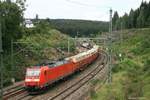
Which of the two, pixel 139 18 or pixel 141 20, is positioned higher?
pixel 139 18

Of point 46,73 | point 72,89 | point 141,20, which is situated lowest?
point 72,89

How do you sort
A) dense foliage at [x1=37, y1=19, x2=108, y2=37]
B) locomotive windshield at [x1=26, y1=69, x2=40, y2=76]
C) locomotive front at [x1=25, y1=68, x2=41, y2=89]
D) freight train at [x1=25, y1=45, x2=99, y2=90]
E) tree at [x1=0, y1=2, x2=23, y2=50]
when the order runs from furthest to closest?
dense foliage at [x1=37, y1=19, x2=108, y2=37]
tree at [x1=0, y1=2, x2=23, y2=50]
locomotive windshield at [x1=26, y1=69, x2=40, y2=76]
freight train at [x1=25, y1=45, x2=99, y2=90]
locomotive front at [x1=25, y1=68, x2=41, y2=89]

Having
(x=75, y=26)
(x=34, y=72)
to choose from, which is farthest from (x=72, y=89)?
(x=75, y=26)

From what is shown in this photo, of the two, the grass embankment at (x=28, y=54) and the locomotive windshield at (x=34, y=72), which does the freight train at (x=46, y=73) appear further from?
the grass embankment at (x=28, y=54)

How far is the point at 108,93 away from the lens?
38281 millimetres

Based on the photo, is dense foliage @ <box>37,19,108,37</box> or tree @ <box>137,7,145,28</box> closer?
dense foliage @ <box>37,19,108,37</box>

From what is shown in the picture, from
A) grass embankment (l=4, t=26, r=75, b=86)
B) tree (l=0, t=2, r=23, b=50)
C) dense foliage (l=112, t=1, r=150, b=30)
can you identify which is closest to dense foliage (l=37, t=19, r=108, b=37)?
dense foliage (l=112, t=1, r=150, b=30)

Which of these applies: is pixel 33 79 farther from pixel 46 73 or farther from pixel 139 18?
pixel 139 18

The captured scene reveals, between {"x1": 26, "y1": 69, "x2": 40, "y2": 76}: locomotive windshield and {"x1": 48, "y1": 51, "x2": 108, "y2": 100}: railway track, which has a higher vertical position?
{"x1": 26, "y1": 69, "x2": 40, "y2": 76}: locomotive windshield

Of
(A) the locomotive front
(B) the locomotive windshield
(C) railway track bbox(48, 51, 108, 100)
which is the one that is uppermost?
(B) the locomotive windshield

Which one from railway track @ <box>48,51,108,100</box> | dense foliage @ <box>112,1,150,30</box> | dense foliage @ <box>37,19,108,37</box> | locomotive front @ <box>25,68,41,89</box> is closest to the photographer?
railway track @ <box>48,51,108,100</box>

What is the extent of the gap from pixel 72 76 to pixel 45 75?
1841 centimetres

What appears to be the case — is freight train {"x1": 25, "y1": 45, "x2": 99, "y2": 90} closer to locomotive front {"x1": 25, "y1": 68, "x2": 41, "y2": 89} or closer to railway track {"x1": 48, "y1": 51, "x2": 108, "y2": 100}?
locomotive front {"x1": 25, "y1": 68, "x2": 41, "y2": 89}

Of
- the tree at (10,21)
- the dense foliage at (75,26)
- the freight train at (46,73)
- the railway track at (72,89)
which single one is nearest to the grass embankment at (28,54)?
the tree at (10,21)
